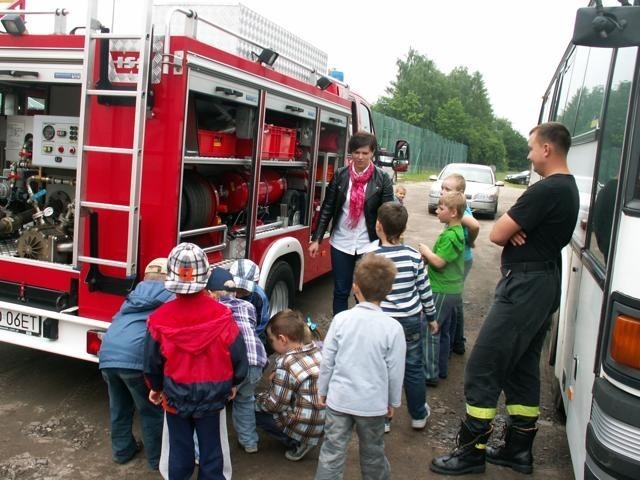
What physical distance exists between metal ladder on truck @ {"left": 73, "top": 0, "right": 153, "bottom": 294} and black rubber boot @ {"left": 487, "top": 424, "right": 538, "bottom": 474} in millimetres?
2521

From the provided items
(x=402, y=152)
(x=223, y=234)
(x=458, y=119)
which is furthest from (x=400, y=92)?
(x=223, y=234)

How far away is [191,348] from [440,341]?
8.87 ft

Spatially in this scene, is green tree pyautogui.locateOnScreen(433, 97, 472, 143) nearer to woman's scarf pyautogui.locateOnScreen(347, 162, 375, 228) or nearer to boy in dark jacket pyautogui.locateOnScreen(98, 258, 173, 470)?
woman's scarf pyautogui.locateOnScreen(347, 162, 375, 228)

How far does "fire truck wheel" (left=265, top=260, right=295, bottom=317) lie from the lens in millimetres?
5020

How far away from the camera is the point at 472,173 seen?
1748cm

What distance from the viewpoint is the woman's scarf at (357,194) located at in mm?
4836

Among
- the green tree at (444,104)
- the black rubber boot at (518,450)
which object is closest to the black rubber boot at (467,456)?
the black rubber boot at (518,450)

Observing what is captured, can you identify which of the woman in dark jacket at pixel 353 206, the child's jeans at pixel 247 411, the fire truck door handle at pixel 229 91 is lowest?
the child's jeans at pixel 247 411

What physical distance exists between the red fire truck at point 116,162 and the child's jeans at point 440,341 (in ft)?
4.62

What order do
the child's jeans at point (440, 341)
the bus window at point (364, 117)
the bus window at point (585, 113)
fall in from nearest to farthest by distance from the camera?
the bus window at point (585, 113), the child's jeans at point (440, 341), the bus window at point (364, 117)

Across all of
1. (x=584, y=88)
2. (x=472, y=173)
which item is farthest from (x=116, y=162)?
(x=472, y=173)

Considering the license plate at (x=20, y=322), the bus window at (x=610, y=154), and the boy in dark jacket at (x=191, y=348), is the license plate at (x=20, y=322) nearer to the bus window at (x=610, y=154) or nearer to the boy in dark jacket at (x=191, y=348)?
the boy in dark jacket at (x=191, y=348)

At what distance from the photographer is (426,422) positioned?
4148 millimetres

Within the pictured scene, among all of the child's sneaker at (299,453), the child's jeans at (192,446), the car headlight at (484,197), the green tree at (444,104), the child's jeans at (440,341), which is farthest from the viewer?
the green tree at (444,104)
